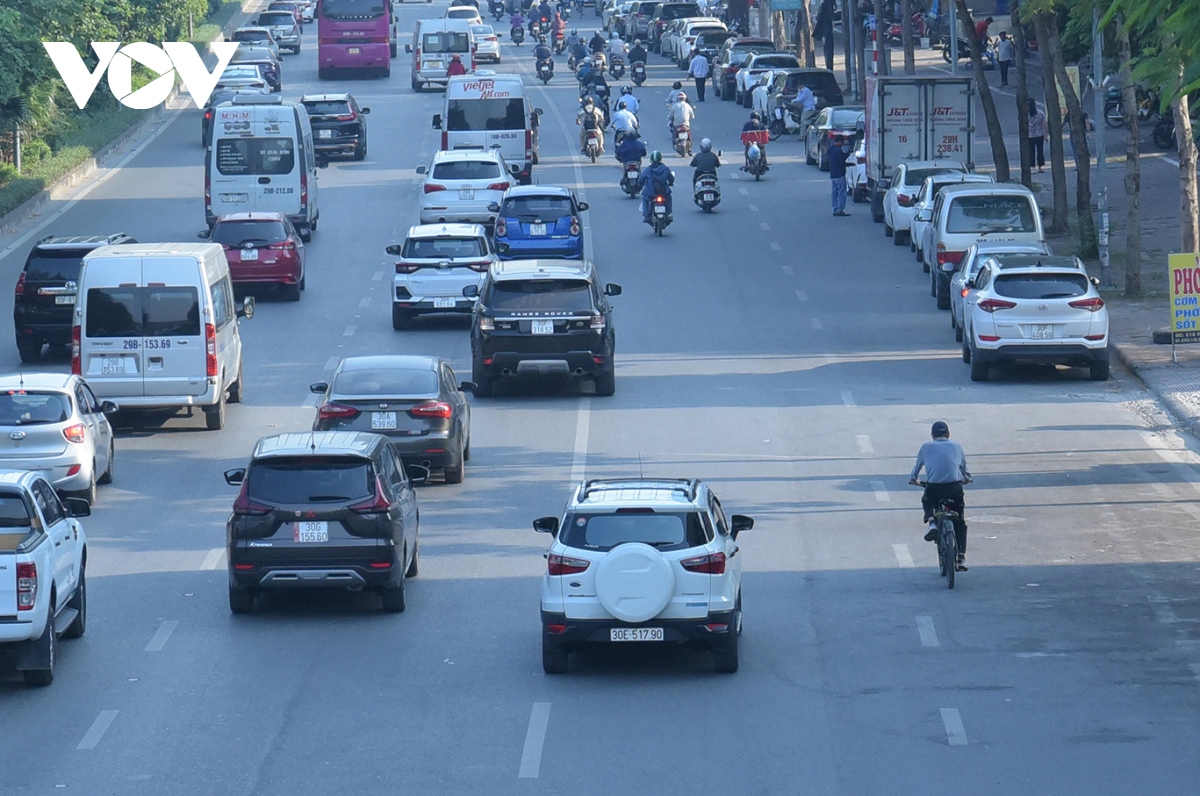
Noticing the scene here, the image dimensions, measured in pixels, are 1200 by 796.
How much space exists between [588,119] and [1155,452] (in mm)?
31304

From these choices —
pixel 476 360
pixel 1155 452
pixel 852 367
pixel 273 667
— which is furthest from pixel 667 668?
pixel 852 367

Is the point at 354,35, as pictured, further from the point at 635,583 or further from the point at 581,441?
the point at 635,583

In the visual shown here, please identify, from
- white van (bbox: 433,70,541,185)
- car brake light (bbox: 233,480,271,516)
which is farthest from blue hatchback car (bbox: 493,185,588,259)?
car brake light (bbox: 233,480,271,516)

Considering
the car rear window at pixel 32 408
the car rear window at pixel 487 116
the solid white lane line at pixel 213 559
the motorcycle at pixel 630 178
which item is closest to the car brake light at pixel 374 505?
the solid white lane line at pixel 213 559

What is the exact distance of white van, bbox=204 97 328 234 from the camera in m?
39.9

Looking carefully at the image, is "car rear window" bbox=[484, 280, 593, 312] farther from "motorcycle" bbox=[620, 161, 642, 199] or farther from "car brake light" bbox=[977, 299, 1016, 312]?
"motorcycle" bbox=[620, 161, 642, 199]

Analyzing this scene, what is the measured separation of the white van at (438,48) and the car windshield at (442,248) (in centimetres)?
3641

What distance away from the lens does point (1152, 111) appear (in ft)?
169

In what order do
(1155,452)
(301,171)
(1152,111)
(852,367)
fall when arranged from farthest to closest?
(1152,111) < (301,171) < (852,367) < (1155,452)

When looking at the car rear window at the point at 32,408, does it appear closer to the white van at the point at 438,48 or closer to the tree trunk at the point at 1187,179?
the tree trunk at the point at 1187,179

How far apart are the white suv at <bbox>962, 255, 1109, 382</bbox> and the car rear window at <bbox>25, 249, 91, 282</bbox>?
43.0 ft

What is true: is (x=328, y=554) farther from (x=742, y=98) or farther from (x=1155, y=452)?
(x=742, y=98)

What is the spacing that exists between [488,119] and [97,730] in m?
35.0

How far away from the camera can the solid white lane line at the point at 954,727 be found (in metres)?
12.9
